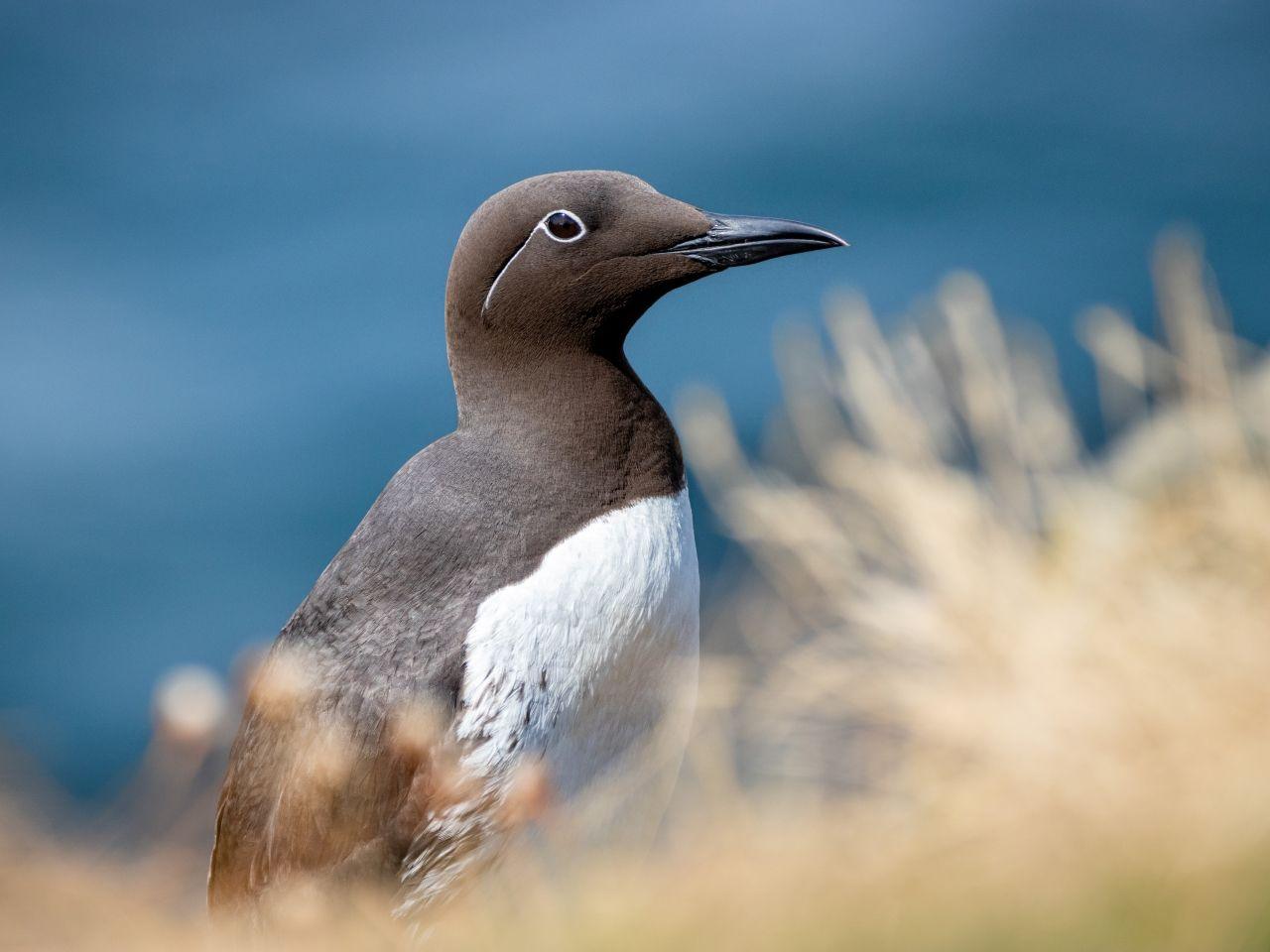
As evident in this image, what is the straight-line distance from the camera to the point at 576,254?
4273mm

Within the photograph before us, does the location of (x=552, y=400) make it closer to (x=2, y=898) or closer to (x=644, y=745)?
(x=644, y=745)

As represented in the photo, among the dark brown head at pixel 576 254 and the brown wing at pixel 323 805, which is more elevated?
the dark brown head at pixel 576 254

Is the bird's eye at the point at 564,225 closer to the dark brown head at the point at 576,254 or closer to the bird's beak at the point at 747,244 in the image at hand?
the dark brown head at the point at 576,254

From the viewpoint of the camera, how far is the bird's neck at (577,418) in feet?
14.0

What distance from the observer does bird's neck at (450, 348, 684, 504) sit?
4277 millimetres

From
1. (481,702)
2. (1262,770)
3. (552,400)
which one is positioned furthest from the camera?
(552,400)

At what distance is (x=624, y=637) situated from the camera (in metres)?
4.15

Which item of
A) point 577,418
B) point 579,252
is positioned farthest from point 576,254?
point 577,418

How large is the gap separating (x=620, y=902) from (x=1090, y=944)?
869 mm

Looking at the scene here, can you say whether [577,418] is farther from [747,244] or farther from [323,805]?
[323,805]

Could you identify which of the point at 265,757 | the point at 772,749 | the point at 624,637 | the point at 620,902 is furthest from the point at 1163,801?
the point at 265,757

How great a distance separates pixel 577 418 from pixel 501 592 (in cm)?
58

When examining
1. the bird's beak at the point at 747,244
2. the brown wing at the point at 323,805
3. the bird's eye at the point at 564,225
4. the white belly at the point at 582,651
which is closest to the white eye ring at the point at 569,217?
the bird's eye at the point at 564,225

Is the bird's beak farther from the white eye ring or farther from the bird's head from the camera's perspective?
the white eye ring
